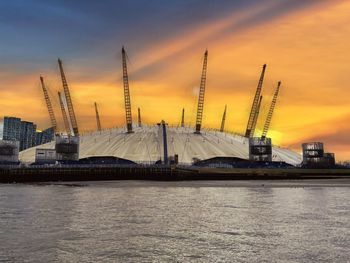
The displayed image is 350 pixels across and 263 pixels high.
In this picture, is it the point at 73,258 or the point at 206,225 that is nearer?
the point at 73,258

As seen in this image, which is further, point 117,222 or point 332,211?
point 332,211

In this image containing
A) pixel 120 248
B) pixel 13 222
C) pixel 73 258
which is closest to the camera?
pixel 73 258

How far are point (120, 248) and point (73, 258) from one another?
13.7 feet

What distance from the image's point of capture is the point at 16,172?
197m

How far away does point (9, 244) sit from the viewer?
31859 mm

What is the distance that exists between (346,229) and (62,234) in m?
25.1

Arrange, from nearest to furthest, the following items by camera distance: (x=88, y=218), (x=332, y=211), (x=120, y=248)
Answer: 1. (x=120, y=248)
2. (x=88, y=218)
3. (x=332, y=211)

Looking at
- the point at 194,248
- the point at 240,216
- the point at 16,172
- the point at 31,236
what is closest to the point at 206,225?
the point at 240,216

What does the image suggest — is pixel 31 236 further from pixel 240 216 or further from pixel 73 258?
pixel 240 216

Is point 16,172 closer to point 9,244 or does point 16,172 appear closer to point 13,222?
point 13,222

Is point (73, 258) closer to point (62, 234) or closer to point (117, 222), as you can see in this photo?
point (62, 234)

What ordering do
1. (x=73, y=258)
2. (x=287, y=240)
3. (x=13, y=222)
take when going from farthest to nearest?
(x=13, y=222), (x=287, y=240), (x=73, y=258)

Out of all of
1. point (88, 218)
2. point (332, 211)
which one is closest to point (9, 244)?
point (88, 218)

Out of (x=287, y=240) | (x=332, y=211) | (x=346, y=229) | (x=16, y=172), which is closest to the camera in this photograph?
(x=287, y=240)
